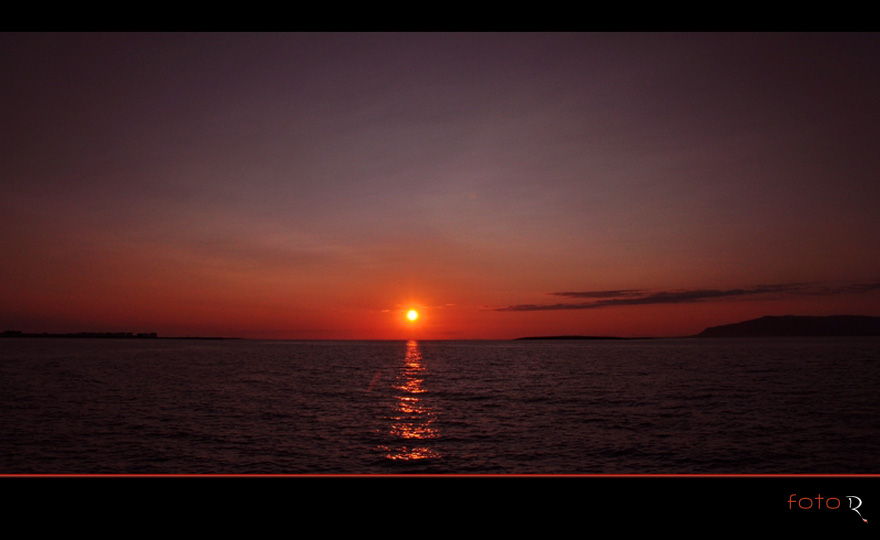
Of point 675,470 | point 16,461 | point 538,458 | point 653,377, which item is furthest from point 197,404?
point 653,377

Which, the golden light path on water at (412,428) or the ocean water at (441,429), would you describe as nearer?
the ocean water at (441,429)

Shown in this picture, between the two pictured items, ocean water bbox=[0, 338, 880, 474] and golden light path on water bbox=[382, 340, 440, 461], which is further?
golden light path on water bbox=[382, 340, 440, 461]

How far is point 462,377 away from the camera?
51281 mm

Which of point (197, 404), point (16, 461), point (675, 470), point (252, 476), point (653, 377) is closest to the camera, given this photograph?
point (252, 476)

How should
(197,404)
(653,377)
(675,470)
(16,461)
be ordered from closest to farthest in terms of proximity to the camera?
(675,470)
(16,461)
(197,404)
(653,377)

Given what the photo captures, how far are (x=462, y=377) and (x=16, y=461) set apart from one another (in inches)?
1509

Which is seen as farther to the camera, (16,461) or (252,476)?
(16,461)
